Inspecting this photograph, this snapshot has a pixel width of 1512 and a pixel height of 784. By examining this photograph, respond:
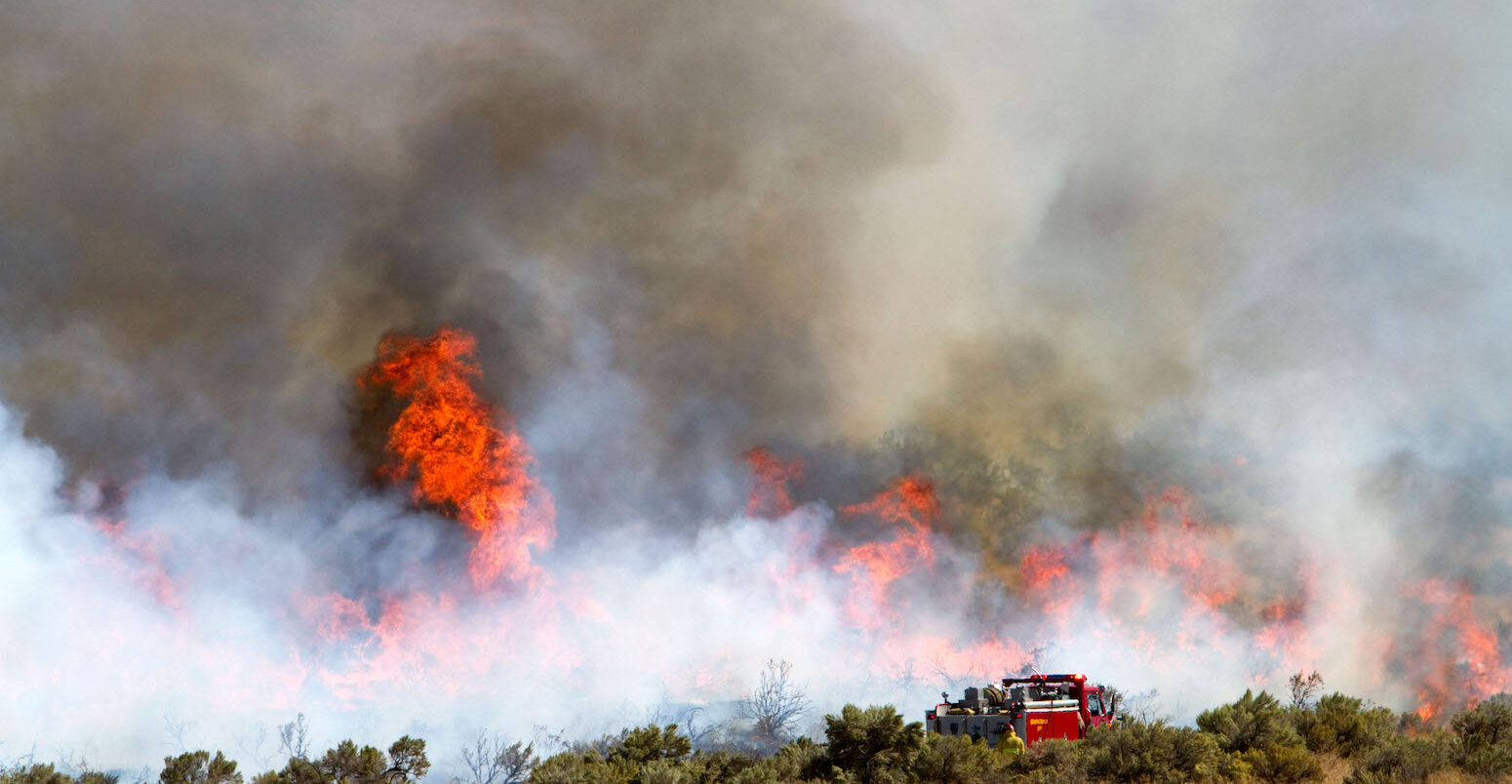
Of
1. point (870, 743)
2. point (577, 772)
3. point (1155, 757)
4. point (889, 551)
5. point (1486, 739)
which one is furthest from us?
point (889, 551)

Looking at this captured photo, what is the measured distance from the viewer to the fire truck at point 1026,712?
2856 centimetres

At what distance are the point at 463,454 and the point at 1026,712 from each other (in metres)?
28.2

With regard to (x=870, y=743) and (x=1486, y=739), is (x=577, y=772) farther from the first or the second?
(x=1486, y=739)

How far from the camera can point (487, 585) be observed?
1789 inches

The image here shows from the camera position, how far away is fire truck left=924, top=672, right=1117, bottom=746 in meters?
28.6

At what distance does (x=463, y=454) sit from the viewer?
46.8m

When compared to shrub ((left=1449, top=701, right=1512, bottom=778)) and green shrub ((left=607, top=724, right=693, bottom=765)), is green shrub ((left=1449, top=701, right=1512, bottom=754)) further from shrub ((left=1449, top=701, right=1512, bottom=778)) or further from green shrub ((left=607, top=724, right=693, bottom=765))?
green shrub ((left=607, top=724, right=693, bottom=765))

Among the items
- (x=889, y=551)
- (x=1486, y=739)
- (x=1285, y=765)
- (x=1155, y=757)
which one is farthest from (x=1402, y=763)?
(x=889, y=551)

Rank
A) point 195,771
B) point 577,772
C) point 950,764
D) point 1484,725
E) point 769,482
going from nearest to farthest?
1. point 577,772
2. point 950,764
3. point 195,771
4. point 1484,725
5. point 769,482

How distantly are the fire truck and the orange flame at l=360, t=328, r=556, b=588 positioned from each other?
905 inches

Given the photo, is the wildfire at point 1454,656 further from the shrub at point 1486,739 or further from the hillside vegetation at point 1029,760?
the hillside vegetation at point 1029,760

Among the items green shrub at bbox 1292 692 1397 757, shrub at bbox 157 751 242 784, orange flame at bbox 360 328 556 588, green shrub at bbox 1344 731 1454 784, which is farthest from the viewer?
orange flame at bbox 360 328 556 588

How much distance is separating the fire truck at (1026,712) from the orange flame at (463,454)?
75.4 ft

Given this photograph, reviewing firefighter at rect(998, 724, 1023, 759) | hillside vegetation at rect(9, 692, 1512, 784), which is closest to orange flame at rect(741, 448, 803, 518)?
firefighter at rect(998, 724, 1023, 759)
